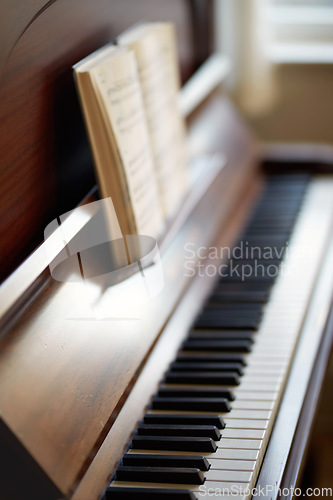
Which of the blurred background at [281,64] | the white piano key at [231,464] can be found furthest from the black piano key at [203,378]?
the blurred background at [281,64]

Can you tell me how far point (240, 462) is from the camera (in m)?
1.04

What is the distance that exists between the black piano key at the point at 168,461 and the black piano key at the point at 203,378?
9.2 inches

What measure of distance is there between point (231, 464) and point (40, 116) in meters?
0.70

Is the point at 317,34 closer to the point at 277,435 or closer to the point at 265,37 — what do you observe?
the point at 265,37

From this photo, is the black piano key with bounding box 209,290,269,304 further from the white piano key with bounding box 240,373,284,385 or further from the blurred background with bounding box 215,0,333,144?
the blurred background with bounding box 215,0,333,144

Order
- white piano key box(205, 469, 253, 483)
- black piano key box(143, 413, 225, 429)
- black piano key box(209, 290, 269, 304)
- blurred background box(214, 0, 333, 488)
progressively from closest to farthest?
white piano key box(205, 469, 253, 483), black piano key box(143, 413, 225, 429), black piano key box(209, 290, 269, 304), blurred background box(214, 0, 333, 488)

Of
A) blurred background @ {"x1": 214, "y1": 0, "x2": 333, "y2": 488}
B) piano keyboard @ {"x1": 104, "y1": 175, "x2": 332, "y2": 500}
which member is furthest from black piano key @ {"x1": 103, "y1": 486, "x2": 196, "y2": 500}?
blurred background @ {"x1": 214, "y1": 0, "x2": 333, "y2": 488}

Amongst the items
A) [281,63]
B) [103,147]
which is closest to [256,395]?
[103,147]

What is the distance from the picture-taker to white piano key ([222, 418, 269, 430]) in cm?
112

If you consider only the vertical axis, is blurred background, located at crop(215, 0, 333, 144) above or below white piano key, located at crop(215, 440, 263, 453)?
below

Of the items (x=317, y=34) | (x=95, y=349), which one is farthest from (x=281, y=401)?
(x=317, y=34)

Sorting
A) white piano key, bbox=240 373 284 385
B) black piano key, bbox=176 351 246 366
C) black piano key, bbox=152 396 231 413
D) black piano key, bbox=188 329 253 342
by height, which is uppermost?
black piano key, bbox=152 396 231 413

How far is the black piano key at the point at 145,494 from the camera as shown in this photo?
0.94m

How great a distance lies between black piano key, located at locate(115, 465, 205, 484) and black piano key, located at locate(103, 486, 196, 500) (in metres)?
0.03
